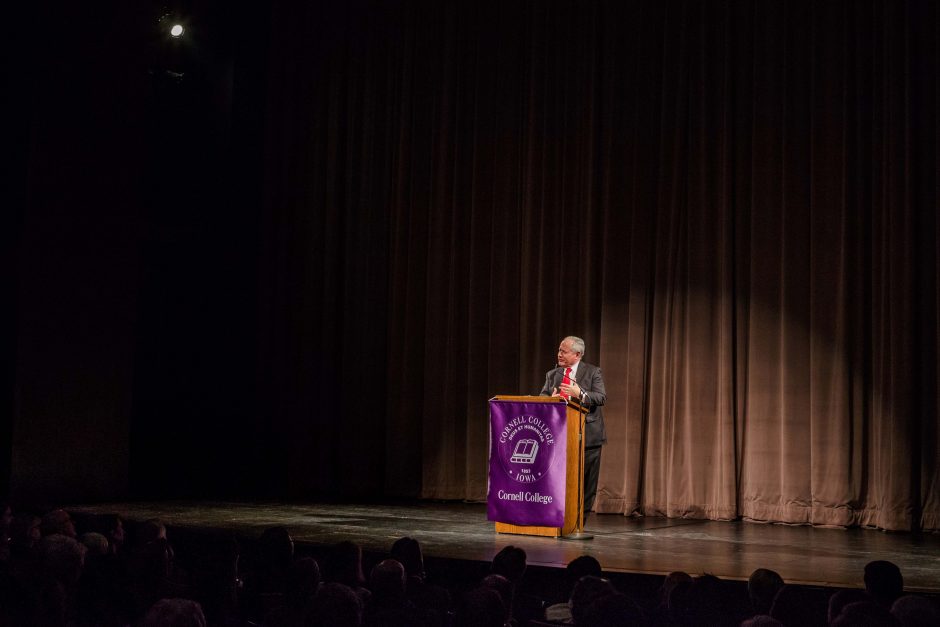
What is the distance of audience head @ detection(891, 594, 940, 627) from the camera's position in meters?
2.30

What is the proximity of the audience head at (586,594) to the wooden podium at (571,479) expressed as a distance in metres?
2.79

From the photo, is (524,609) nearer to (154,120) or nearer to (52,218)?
(52,218)

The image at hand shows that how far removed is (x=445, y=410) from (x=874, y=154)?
12.8 feet

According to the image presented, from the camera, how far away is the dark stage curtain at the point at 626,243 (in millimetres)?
7184

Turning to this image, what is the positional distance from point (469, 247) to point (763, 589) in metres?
6.20

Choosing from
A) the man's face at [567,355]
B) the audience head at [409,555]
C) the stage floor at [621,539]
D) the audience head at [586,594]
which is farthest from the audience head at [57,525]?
the man's face at [567,355]

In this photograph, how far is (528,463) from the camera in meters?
5.66

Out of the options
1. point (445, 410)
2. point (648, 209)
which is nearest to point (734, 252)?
point (648, 209)

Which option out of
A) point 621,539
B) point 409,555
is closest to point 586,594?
point 409,555

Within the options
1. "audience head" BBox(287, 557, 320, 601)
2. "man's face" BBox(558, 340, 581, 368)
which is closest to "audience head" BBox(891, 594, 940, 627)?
"audience head" BBox(287, 557, 320, 601)

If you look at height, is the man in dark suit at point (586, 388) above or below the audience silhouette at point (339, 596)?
above

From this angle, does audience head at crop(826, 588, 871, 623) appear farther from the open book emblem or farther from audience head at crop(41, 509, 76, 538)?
the open book emblem

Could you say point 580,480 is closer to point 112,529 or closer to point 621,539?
point 621,539

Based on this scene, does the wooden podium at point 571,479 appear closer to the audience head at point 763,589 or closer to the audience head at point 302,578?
the audience head at point 763,589
